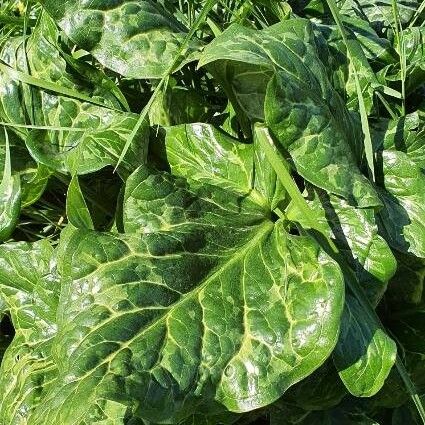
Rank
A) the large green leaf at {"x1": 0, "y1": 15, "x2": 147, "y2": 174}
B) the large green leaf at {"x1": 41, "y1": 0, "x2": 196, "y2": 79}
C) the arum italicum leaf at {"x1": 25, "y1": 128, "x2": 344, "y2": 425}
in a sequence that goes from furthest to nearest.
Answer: the large green leaf at {"x1": 0, "y1": 15, "x2": 147, "y2": 174} < the large green leaf at {"x1": 41, "y1": 0, "x2": 196, "y2": 79} < the arum italicum leaf at {"x1": 25, "y1": 128, "x2": 344, "y2": 425}

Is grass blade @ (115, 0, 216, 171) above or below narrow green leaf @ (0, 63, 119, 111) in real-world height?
above

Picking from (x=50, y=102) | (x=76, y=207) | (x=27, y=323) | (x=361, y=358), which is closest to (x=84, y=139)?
(x=76, y=207)

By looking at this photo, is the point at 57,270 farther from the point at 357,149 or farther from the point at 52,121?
the point at 357,149

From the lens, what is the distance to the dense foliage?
98 centimetres

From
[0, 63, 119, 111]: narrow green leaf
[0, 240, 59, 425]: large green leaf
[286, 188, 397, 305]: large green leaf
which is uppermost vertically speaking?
[0, 63, 119, 111]: narrow green leaf

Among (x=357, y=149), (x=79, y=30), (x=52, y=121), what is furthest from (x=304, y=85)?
(x=52, y=121)

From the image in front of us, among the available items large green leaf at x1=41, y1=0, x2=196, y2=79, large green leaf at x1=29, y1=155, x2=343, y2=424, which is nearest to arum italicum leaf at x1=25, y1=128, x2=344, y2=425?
large green leaf at x1=29, y1=155, x2=343, y2=424

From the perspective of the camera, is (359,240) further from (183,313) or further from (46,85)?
(46,85)

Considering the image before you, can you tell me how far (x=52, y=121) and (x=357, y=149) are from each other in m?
0.47

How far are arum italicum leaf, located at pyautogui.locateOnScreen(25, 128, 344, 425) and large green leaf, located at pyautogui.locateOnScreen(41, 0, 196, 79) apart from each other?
6.7 inches

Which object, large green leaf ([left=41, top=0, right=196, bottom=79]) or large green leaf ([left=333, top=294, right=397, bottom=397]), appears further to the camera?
large green leaf ([left=41, top=0, right=196, bottom=79])

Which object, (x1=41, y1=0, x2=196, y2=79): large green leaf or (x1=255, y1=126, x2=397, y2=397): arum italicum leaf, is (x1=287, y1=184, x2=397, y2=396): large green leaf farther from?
(x1=41, y1=0, x2=196, y2=79): large green leaf

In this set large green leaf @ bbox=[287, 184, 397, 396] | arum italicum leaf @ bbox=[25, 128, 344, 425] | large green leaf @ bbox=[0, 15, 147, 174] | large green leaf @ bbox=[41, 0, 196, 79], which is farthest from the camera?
large green leaf @ bbox=[0, 15, 147, 174]

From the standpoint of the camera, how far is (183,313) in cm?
100
